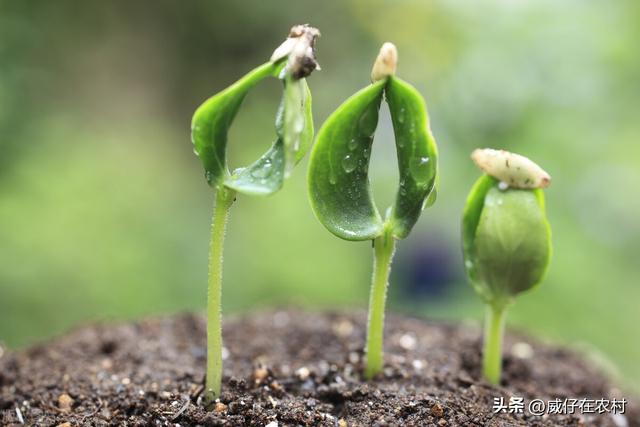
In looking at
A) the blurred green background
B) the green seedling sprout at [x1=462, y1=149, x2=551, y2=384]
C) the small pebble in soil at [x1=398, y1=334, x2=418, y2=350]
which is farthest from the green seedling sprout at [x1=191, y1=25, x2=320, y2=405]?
the blurred green background

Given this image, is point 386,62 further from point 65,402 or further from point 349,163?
point 65,402

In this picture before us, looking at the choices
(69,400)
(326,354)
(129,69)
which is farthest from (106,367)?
(129,69)

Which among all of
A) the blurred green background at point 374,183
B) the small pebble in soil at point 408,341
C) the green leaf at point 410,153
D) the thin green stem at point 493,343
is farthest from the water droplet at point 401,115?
the blurred green background at point 374,183

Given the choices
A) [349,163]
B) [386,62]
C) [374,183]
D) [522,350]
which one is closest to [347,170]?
[349,163]

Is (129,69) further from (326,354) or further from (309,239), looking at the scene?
(326,354)

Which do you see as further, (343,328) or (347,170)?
(343,328)

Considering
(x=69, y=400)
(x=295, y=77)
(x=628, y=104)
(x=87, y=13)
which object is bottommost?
(x=69, y=400)
